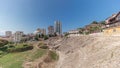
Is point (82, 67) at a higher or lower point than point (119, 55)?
lower

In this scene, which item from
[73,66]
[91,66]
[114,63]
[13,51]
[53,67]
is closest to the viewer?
[114,63]

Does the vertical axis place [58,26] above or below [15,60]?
above

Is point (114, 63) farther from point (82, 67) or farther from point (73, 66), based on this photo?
point (73, 66)

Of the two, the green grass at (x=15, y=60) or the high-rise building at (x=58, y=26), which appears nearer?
the green grass at (x=15, y=60)

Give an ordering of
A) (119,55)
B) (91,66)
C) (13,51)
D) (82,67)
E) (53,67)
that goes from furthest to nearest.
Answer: (13,51)
(53,67)
(82,67)
(91,66)
(119,55)

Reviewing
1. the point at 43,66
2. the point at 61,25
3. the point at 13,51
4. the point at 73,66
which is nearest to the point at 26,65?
the point at 43,66

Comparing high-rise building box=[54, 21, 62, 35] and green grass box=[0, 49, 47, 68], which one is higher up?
high-rise building box=[54, 21, 62, 35]

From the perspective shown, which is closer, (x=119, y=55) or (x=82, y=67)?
(x=119, y=55)

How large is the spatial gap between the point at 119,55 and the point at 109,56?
6.02ft

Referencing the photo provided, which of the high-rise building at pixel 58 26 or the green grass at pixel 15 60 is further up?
the high-rise building at pixel 58 26

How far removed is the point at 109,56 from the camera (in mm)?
26125

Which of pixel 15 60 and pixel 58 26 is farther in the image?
pixel 58 26

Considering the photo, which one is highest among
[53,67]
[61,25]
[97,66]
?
[61,25]

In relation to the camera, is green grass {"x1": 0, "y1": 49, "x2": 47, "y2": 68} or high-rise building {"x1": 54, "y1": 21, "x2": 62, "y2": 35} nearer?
green grass {"x1": 0, "y1": 49, "x2": 47, "y2": 68}
